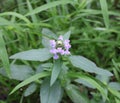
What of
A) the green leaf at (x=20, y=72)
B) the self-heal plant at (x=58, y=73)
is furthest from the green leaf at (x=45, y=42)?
the green leaf at (x=20, y=72)

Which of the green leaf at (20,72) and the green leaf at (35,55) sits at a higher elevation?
the green leaf at (35,55)

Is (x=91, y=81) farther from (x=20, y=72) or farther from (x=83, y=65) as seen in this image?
(x=20, y=72)

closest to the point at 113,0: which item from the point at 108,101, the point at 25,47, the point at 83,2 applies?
the point at 83,2

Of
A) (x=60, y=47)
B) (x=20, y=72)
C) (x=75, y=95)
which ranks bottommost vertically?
(x=75, y=95)

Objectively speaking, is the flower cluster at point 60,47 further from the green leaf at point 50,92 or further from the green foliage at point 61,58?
the green leaf at point 50,92

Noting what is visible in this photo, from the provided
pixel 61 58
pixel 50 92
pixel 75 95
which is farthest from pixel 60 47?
pixel 75 95

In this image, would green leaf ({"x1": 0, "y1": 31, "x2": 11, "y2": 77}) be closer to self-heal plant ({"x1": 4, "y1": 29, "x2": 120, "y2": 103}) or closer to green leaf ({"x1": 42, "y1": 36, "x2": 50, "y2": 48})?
self-heal plant ({"x1": 4, "y1": 29, "x2": 120, "y2": 103})

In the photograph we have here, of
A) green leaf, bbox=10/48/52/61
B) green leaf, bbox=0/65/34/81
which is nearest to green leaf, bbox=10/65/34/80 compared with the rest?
green leaf, bbox=0/65/34/81

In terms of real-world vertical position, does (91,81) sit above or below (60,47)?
below

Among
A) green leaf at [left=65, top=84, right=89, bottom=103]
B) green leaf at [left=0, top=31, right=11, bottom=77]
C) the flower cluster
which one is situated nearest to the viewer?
the flower cluster
